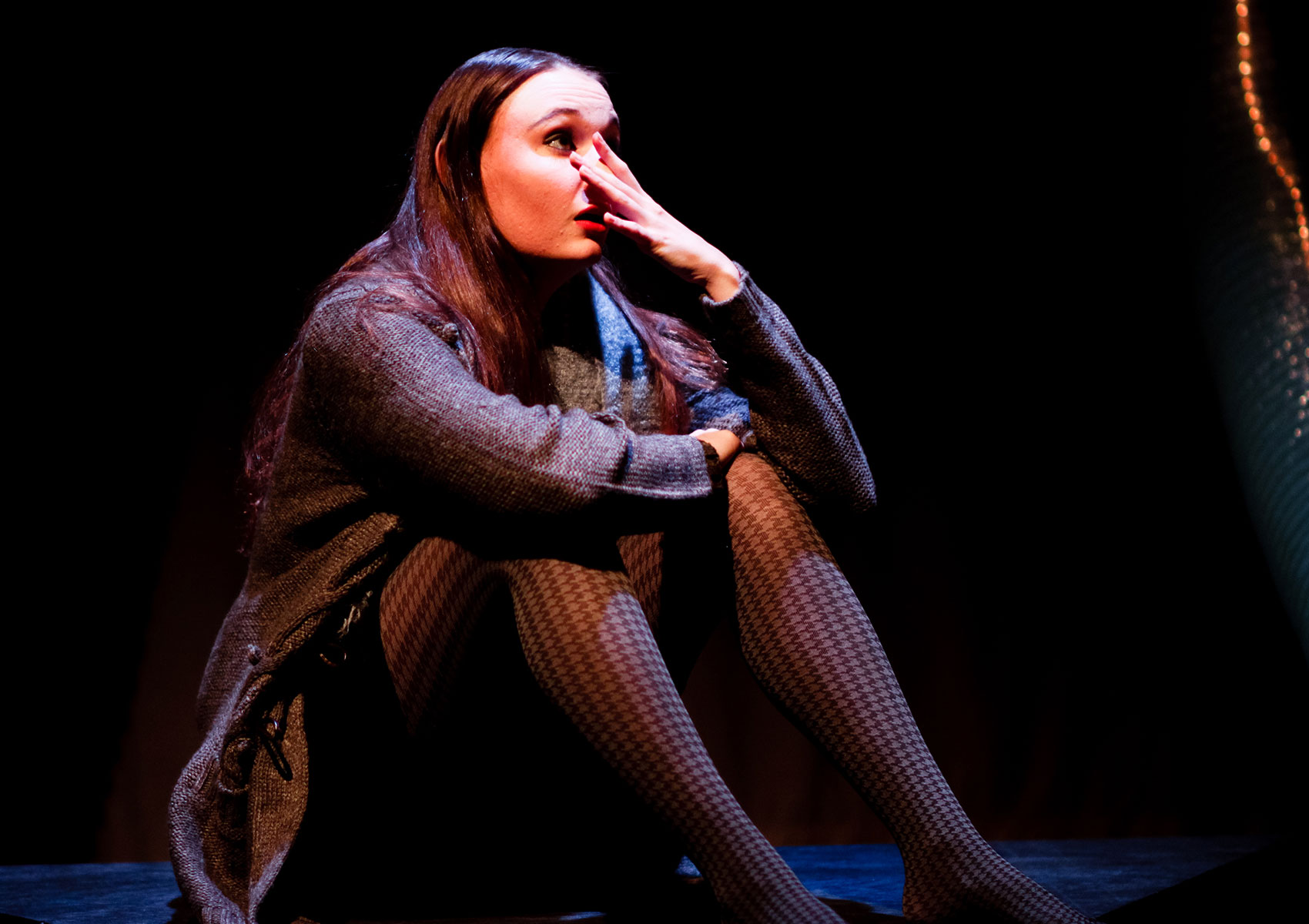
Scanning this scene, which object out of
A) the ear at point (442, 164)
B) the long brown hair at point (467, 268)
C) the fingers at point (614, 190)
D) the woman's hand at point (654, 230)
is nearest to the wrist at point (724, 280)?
the woman's hand at point (654, 230)

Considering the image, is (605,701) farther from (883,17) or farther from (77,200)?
(883,17)

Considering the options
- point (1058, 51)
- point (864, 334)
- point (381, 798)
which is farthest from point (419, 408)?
point (1058, 51)

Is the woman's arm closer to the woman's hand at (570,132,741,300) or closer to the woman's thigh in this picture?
the woman's hand at (570,132,741,300)

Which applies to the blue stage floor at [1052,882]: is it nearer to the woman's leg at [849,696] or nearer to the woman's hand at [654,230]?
the woman's leg at [849,696]

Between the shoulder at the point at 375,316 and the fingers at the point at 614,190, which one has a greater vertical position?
the fingers at the point at 614,190

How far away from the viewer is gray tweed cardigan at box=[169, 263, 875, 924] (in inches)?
32.6

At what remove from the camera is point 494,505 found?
0.82 meters

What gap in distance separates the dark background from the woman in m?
0.80

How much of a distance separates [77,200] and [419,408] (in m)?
1.12

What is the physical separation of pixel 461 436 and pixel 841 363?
1361mm

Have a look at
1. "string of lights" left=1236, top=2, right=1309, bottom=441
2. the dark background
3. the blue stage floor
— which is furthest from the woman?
the dark background

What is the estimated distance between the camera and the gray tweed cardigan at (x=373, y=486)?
0.83 meters

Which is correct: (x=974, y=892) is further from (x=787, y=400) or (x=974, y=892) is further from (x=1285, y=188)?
(x=1285, y=188)

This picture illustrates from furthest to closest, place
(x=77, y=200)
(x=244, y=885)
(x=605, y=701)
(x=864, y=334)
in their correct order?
1. (x=864, y=334)
2. (x=77, y=200)
3. (x=244, y=885)
4. (x=605, y=701)
